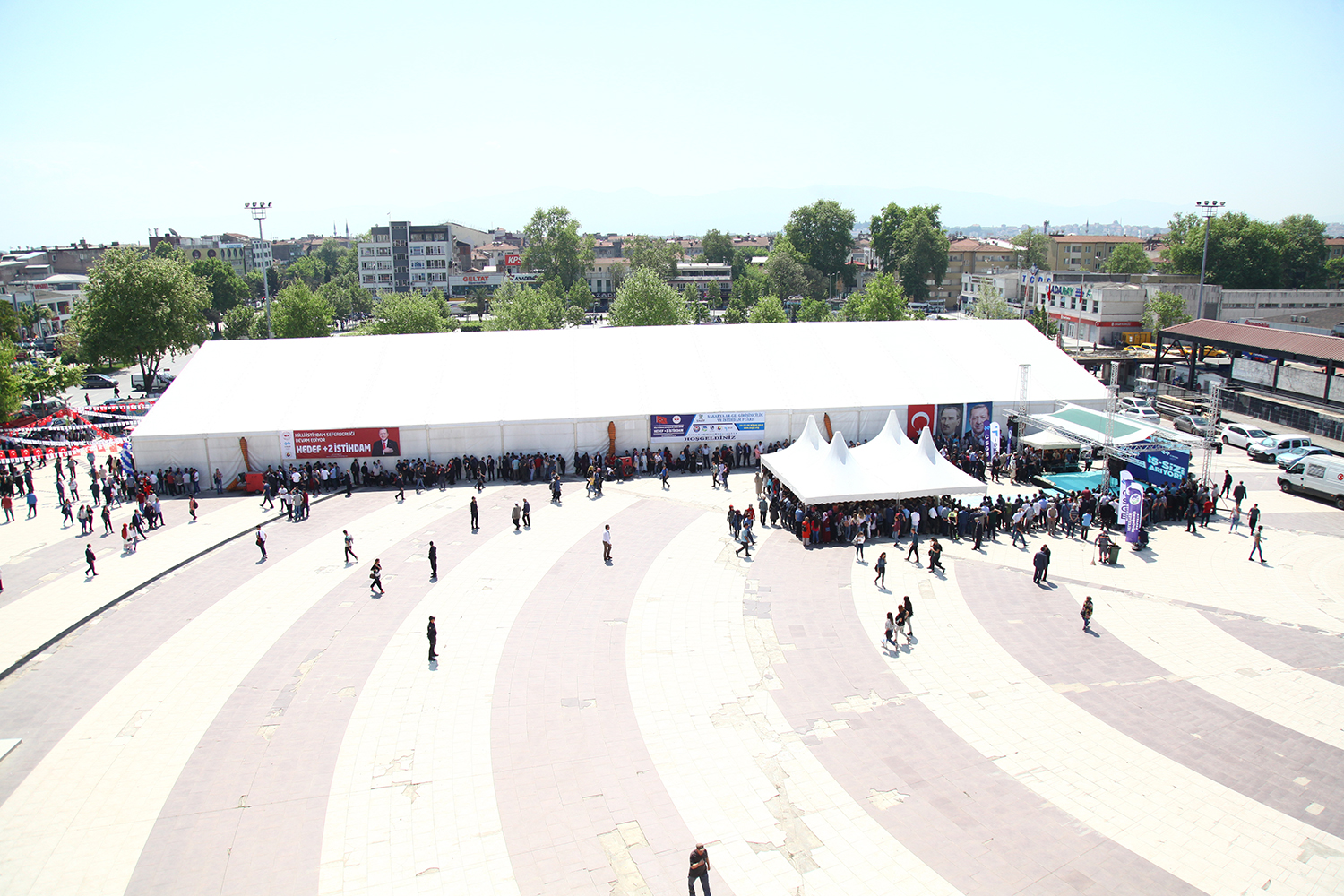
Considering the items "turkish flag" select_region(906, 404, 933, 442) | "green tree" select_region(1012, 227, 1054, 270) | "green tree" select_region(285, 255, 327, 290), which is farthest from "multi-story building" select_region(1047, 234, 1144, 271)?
"green tree" select_region(285, 255, 327, 290)

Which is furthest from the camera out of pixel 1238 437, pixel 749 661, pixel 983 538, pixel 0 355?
pixel 0 355

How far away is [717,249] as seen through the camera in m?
145

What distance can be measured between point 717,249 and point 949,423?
4786 inches

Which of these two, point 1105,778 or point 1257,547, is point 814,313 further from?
point 1105,778

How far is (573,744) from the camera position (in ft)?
41.3

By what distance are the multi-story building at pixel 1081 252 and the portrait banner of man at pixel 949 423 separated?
306 feet

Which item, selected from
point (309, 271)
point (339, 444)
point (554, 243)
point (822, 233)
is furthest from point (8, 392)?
point (309, 271)

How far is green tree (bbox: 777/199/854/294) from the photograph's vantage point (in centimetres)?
10675

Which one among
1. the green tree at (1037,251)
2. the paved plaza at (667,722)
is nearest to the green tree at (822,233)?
the green tree at (1037,251)

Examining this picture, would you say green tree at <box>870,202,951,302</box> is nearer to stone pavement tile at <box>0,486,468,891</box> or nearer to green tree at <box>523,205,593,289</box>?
green tree at <box>523,205,593,289</box>

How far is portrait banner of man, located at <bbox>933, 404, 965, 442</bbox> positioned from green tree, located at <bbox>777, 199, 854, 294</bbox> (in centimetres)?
8107

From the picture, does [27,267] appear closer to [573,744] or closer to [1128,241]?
[573,744]

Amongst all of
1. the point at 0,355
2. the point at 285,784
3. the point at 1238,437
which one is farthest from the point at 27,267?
the point at 1238,437

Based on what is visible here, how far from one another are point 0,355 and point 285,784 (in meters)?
42.3
